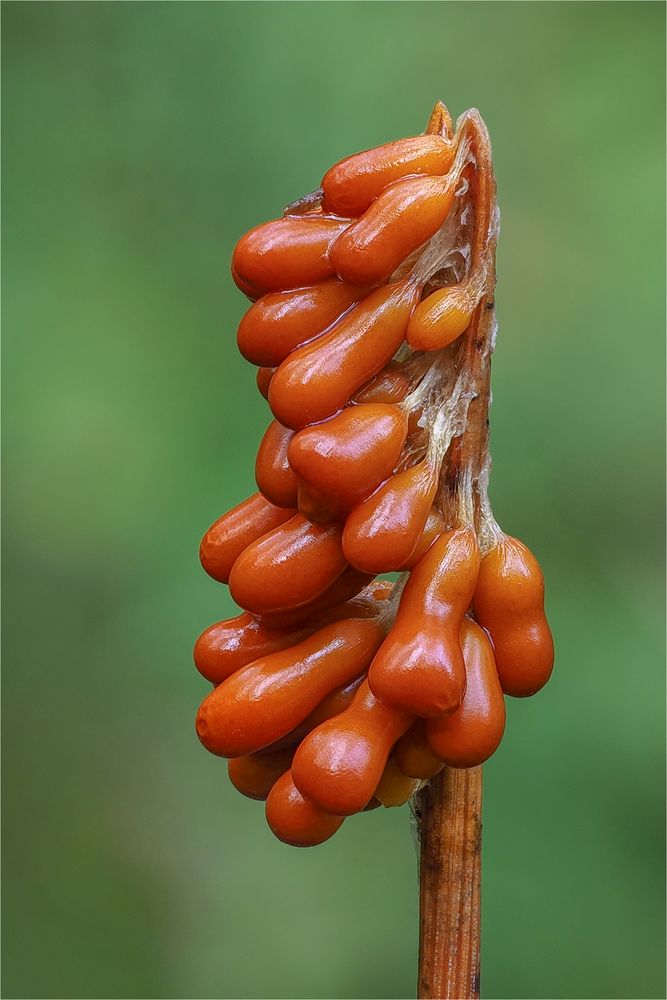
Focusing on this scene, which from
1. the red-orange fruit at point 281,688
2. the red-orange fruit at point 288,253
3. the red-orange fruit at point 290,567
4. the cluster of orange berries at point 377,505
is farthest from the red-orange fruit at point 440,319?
Result: the red-orange fruit at point 281,688

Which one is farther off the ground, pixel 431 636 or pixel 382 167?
pixel 382 167

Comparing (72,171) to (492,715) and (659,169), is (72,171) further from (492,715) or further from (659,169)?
(492,715)

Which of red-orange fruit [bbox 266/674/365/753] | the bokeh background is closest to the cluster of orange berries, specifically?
red-orange fruit [bbox 266/674/365/753]

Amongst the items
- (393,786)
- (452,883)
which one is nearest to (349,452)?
(393,786)

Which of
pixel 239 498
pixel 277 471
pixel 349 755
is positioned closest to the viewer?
pixel 349 755

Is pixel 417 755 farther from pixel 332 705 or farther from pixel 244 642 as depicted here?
pixel 244 642
